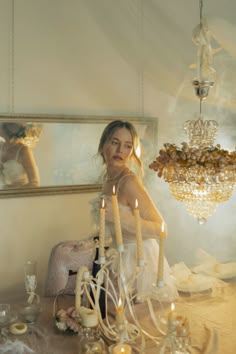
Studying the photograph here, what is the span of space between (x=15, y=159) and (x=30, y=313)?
2.90 ft

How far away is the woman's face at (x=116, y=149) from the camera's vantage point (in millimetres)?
2545

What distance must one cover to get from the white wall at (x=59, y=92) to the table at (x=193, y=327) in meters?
0.46

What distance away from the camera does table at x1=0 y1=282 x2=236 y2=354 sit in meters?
1.56

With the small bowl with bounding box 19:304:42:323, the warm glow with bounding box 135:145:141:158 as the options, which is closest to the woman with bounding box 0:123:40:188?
the warm glow with bounding box 135:145:141:158

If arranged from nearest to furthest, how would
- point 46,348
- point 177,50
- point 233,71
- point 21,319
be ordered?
point 46,348, point 21,319, point 233,71, point 177,50

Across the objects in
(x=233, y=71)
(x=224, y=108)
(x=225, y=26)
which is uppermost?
(x=225, y=26)

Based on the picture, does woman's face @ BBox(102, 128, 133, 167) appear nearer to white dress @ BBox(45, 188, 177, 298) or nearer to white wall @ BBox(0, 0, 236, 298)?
white wall @ BBox(0, 0, 236, 298)

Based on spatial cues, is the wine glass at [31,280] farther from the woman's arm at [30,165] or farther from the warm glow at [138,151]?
the warm glow at [138,151]

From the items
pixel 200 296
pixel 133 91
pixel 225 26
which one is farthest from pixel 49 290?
pixel 225 26

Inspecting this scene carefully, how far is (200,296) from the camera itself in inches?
84.4

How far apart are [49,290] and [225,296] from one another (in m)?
0.89

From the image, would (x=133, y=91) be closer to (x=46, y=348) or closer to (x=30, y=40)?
(x=30, y=40)

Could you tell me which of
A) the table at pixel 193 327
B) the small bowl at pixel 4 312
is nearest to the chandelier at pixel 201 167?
the table at pixel 193 327

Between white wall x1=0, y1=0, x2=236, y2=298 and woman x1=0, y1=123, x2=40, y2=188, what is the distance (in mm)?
103
